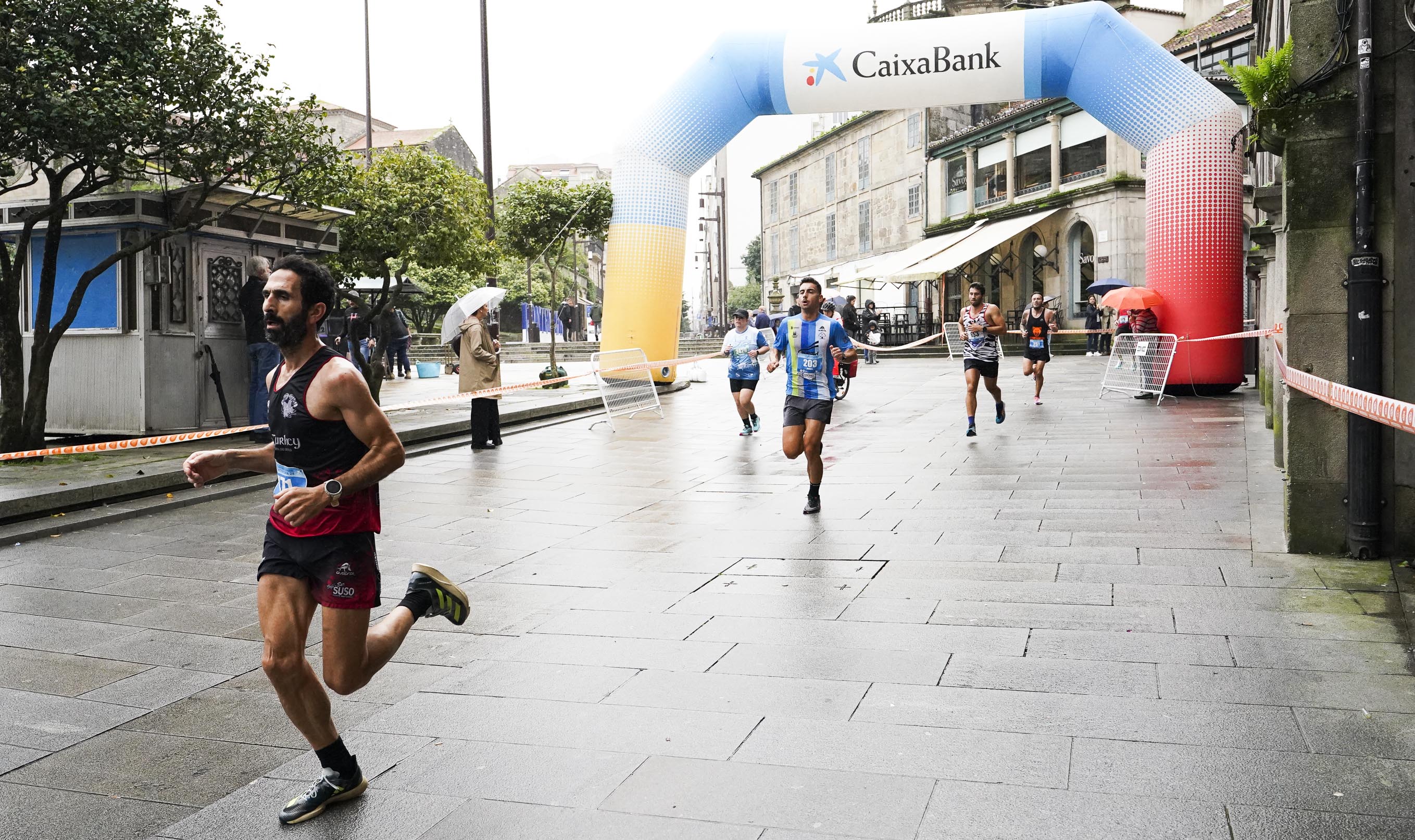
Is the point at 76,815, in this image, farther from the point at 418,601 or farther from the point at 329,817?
the point at 418,601

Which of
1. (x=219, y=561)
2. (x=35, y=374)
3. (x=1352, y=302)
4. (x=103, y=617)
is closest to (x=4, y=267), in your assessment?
(x=35, y=374)

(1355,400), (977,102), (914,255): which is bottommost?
(1355,400)

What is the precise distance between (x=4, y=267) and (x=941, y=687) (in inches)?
385

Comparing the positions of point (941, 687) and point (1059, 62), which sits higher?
point (1059, 62)

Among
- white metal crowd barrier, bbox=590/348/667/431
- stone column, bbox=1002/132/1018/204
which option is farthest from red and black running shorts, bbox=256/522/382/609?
stone column, bbox=1002/132/1018/204

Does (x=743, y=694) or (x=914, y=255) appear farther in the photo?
(x=914, y=255)

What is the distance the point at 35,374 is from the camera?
10625 mm

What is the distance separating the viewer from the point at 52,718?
414 cm

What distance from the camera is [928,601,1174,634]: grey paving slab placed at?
5.01 metres

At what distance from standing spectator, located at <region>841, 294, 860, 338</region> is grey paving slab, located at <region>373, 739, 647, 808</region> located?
2197cm

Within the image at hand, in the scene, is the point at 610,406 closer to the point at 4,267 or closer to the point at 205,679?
the point at 4,267

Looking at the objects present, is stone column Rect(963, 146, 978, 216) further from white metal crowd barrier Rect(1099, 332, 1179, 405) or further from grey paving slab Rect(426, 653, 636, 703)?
grey paving slab Rect(426, 653, 636, 703)

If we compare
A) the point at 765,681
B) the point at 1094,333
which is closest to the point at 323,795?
the point at 765,681

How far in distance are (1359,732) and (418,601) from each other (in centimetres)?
301
